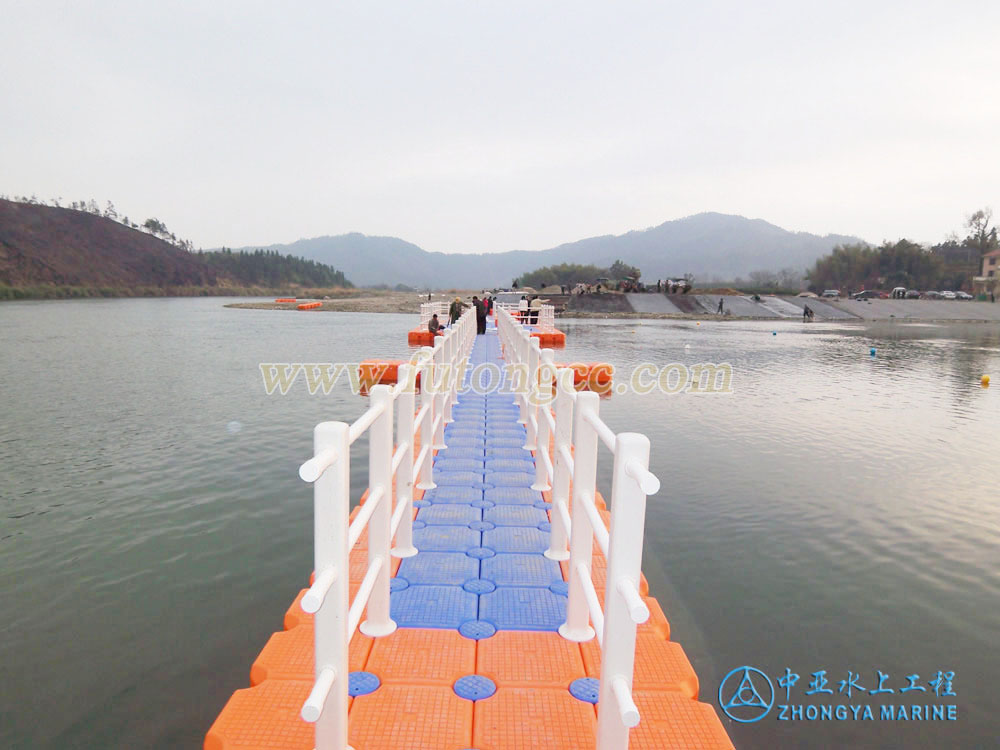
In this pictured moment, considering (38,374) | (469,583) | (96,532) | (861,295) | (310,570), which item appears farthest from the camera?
(861,295)

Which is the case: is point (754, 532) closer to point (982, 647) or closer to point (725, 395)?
point (982, 647)

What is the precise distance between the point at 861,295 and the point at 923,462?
89.8m

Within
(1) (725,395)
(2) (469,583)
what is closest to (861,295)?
(1) (725,395)

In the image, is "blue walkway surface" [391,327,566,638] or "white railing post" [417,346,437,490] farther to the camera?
"white railing post" [417,346,437,490]

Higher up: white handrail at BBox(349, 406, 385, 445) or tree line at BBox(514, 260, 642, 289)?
tree line at BBox(514, 260, 642, 289)

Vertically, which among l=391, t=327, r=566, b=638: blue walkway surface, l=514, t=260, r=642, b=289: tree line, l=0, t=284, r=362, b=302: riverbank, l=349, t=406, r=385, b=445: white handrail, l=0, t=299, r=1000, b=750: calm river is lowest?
l=0, t=299, r=1000, b=750: calm river

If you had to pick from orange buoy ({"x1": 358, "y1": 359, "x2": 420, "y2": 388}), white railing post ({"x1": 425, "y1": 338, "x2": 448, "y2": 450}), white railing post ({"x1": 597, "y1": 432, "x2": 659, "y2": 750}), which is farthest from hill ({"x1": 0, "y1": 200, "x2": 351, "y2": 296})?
white railing post ({"x1": 597, "y1": 432, "x2": 659, "y2": 750})

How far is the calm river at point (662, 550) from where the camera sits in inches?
213

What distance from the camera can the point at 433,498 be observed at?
6812 mm

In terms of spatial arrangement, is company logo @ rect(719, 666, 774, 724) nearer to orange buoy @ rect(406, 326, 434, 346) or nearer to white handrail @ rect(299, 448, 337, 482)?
white handrail @ rect(299, 448, 337, 482)

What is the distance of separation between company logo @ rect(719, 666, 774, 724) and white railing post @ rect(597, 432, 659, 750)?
313 cm

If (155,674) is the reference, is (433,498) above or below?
above

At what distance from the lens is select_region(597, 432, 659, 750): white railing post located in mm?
2605

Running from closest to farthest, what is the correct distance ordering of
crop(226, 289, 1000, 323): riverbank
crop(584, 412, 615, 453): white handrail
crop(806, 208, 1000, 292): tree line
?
crop(584, 412, 615, 453): white handrail, crop(226, 289, 1000, 323): riverbank, crop(806, 208, 1000, 292): tree line
